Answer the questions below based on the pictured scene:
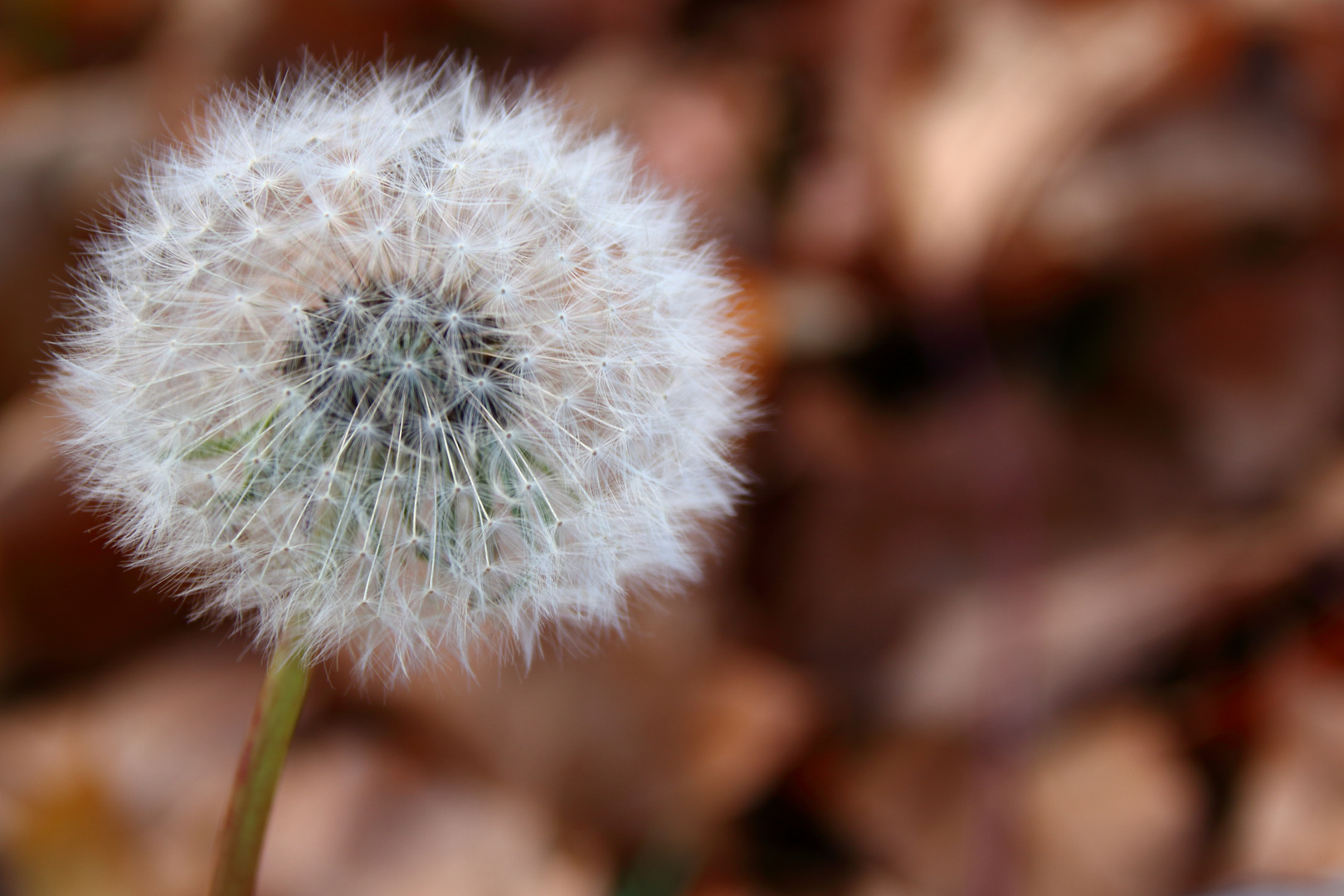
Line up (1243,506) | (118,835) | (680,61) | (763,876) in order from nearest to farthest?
(118,835)
(763,876)
(1243,506)
(680,61)

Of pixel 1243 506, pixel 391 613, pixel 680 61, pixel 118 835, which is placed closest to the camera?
pixel 391 613

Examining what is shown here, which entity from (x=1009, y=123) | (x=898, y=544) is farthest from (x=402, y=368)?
(x=1009, y=123)

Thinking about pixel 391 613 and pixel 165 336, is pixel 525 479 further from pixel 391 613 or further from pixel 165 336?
pixel 165 336

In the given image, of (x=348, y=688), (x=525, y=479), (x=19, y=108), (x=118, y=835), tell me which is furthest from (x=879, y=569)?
(x=19, y=108)

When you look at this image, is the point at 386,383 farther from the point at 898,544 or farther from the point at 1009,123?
the point at 1009,123

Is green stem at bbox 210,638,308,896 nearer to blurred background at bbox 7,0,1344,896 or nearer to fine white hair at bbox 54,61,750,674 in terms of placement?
fine white hair at bbox 54,61,750,674

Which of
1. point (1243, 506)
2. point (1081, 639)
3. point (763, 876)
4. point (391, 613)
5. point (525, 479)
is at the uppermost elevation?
point (1243, 506)

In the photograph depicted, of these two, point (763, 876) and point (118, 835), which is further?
point (763, 876)

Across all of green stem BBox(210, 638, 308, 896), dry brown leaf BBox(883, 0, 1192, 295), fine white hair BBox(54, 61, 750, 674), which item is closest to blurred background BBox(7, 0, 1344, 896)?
dry brown leaf BBox(883, 0, 1192, 295)
